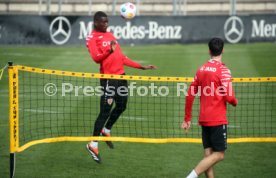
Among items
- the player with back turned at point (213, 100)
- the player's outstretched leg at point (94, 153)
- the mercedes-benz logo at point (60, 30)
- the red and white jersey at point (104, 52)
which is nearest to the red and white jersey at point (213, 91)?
the player with back turned at point (213, 100)

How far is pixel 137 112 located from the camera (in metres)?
17.1

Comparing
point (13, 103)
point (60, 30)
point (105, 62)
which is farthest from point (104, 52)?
point (60, 30)

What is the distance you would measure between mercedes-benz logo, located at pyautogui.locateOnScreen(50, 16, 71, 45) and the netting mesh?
9.89 metres

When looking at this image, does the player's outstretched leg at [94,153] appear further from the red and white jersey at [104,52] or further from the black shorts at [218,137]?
the black shorts at [218,137]

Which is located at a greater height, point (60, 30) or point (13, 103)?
point (60, 30)

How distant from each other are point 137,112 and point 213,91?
24.1ft

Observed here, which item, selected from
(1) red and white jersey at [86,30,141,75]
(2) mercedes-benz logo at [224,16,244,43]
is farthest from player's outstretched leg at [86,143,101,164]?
(2) mercedes-benz logo at [224,16,244,43]

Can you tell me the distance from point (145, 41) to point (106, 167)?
68.4 ft

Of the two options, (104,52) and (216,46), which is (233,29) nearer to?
(104,52)

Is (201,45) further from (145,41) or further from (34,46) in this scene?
(34,46)

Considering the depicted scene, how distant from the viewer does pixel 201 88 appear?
9.99 m

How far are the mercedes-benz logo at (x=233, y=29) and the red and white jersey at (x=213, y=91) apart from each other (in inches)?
894

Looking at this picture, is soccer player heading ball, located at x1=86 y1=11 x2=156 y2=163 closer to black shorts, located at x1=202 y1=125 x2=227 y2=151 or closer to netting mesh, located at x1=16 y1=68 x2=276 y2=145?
netting mesh, located at x1=16 y1=68 x2=276 y2=145

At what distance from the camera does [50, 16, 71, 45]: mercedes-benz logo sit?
→ 31.5 metres
